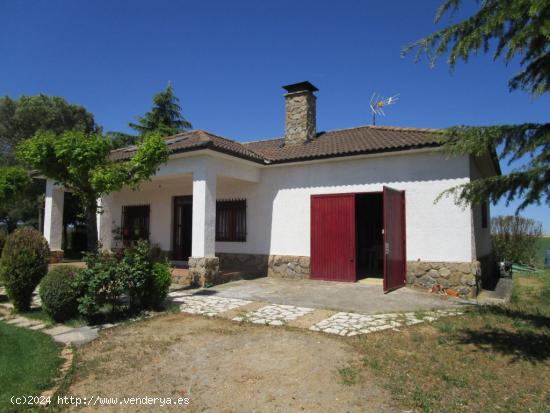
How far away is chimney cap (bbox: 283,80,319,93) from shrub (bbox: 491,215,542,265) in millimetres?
10800

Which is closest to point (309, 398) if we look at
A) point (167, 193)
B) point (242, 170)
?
point (242, 170)

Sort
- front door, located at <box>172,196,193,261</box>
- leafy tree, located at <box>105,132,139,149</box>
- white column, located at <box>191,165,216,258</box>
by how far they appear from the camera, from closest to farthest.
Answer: white column, located at <box>191,165,216,258</box>, front door, located at <box>172,196,193,261</box>, leafy tree, located at <box>105,132,139,149</box>

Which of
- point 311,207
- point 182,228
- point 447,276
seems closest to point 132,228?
point 182,228

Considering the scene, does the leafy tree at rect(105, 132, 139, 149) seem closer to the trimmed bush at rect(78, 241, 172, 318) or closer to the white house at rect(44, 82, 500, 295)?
the white house at rect(44, 82, 500, 295)

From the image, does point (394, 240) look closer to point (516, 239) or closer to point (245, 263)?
point (245, 263)

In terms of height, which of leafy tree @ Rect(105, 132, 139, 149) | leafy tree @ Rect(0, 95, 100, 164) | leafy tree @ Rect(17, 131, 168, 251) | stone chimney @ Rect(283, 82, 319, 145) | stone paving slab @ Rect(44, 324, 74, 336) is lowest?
stone paving slab @ Rect(44, 324, 74, 336)

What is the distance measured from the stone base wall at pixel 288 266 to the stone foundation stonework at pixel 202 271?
2.38 metres

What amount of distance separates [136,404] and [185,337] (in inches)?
81.3

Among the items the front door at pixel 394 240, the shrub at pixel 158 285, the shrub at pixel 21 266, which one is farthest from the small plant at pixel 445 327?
the shrub at pixel 21 266

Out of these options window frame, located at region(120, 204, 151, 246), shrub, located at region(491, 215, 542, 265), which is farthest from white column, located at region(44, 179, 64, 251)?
shrub, located at region(491, 215, 542, 265)

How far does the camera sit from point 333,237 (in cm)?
1100

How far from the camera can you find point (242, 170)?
460 inches

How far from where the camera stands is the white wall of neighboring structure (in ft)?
30.7

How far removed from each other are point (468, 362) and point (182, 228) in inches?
450
